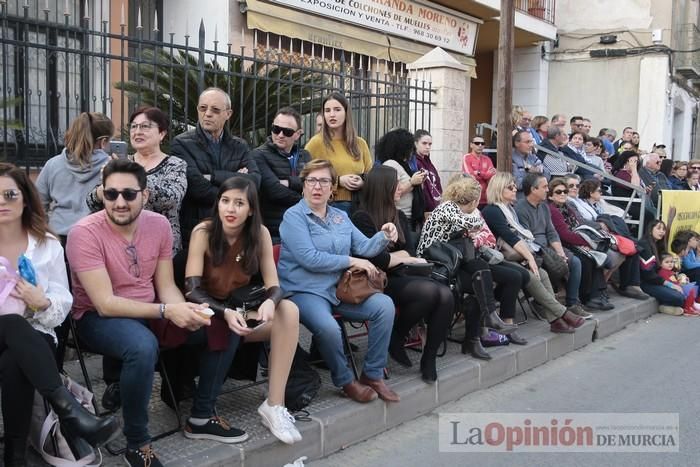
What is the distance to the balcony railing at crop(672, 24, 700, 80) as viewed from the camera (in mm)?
20688

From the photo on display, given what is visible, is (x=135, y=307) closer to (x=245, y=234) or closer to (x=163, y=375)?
(x=163, y=375)

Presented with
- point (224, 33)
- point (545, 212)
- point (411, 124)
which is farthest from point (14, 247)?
point (224, 33)

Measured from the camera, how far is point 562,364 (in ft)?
21.4

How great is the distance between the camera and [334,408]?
445 centimetres

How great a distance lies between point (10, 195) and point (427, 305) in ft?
9.40

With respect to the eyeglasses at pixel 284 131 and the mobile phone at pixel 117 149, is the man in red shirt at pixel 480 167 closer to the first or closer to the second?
the eyeglasses at pixel 284 131

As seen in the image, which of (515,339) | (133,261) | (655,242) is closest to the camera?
(133,261)

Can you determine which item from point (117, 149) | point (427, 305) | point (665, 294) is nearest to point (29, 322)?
point (117, 149)

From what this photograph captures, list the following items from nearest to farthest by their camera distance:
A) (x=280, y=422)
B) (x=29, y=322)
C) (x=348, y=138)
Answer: (x=29, y=322)
(x=280, y=422)
(x=348, y=138)

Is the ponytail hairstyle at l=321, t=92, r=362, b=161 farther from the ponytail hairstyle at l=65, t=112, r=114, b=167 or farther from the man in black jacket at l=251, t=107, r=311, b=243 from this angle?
the ponytail hairstyle at l=65, t=112, r=114, b=167

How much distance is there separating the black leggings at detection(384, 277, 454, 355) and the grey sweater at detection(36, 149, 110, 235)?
2.28 m

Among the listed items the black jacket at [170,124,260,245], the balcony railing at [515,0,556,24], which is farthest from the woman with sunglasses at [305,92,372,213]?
the balcony railing at [515,0,556,24]

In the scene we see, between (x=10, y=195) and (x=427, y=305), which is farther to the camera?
(x=427, y=305)

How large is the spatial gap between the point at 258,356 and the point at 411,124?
5464mm
